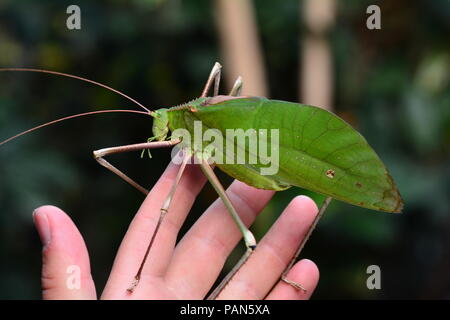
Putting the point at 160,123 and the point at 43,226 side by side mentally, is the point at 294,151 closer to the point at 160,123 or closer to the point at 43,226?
the point at 160,123

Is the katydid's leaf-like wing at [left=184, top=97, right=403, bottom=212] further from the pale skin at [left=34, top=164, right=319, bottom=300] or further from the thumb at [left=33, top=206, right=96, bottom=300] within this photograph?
the thumb at [left=33, top=206, right=96, bottom=300]

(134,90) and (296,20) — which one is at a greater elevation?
(296,20)

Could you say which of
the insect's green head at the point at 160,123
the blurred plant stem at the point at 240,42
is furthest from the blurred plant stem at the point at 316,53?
the insect's green head at the point at 160,123

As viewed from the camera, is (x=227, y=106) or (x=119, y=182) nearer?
(x=227, y=106)

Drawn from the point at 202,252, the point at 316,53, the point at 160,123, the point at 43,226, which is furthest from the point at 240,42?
the point at 43,226

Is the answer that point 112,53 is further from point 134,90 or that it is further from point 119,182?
point 119,182
